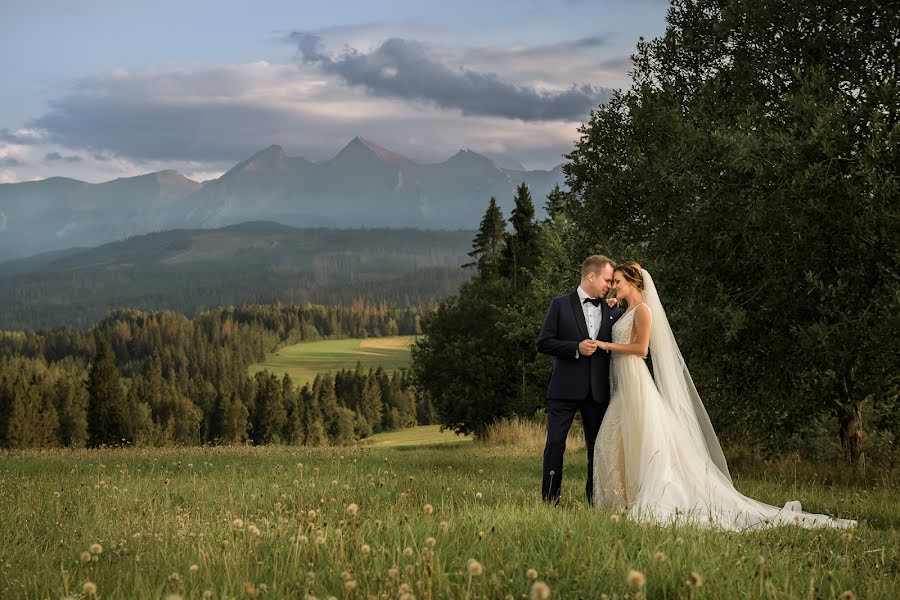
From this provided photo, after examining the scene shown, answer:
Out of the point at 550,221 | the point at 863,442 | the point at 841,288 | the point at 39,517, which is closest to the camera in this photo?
the point at 39,517

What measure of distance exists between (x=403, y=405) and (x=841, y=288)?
17273 centimetres

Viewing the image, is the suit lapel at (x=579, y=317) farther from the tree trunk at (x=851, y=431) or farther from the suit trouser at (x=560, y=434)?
the tree trunk at (x=851, y=431)

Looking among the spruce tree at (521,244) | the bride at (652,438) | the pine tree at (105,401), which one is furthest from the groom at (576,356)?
the pine tree at (105,401)

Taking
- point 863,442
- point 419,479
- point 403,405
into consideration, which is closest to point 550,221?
point 863,442

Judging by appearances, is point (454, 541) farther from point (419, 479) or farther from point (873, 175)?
point (873, 175)

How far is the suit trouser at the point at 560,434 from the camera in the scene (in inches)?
368

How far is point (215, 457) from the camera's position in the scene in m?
16.6

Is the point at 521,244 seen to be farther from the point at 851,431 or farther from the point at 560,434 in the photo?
the point at 560,434

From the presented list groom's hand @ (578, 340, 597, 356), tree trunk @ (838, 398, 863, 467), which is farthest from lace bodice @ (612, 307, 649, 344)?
tree trunk @ (838, 398, 863, 467)

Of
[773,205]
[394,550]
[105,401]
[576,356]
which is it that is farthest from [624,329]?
[105,401]

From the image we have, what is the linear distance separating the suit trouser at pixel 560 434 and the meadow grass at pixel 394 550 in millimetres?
367

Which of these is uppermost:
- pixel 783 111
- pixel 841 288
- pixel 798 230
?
pixel 783 111

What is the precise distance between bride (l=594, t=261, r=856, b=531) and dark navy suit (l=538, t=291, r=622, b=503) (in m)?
0.22

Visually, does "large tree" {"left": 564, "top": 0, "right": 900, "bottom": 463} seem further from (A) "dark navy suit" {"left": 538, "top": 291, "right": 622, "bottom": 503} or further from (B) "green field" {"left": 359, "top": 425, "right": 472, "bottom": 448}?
(B) "green field" {"left": 359, "top": 425, "right": 472, "bottom": 448}
